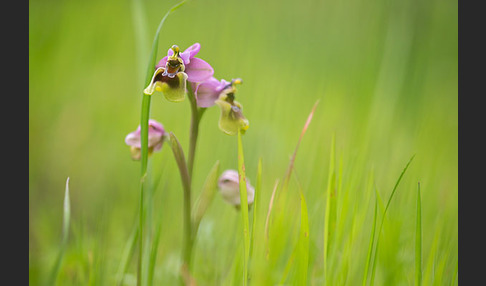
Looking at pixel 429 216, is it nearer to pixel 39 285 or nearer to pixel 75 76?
pixel 39 285

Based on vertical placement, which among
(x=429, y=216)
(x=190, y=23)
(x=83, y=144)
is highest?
(x=190, y=23)

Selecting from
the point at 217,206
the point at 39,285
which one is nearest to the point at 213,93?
→ the point at 39,285

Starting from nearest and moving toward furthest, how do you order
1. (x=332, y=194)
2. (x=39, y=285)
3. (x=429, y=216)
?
(x=332, y=194) → (x=39, y=285) → (x=429, y=216)

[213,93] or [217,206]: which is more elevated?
[213,93]

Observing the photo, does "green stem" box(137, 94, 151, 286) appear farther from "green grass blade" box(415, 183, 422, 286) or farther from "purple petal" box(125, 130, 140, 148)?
"green grass blade" box(415, 183, 422, 286)

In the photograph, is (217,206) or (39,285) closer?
(39,285)

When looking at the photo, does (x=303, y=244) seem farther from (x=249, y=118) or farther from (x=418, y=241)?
(x=249, y=118)

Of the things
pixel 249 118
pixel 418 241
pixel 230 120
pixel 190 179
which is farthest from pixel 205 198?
pixel 249 118
